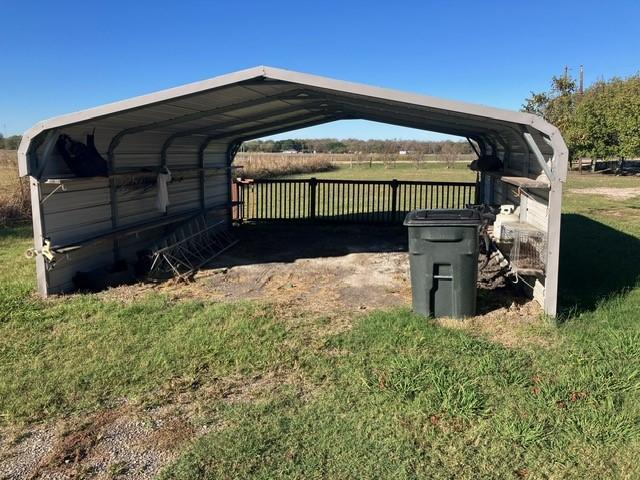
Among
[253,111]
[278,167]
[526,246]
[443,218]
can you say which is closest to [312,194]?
[253,111]

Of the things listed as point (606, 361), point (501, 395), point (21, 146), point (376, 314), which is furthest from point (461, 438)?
point (21, 146)

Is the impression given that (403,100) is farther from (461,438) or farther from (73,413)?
(73,413)

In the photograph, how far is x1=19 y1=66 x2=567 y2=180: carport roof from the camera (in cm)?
559

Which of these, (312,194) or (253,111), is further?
(312,194)

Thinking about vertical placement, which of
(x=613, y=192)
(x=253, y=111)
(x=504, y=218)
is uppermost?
(x=253, y=111)

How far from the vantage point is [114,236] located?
727 centimetres

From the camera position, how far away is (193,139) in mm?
10273

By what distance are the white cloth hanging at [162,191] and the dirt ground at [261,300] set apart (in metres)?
1.29

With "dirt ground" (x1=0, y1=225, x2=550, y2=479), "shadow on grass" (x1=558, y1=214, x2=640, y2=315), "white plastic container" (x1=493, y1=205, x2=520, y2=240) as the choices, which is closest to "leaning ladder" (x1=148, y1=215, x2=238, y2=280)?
"dirt ground" (x1=0, y1=225, x2=550, y2=479)

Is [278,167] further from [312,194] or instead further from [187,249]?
[187,249]

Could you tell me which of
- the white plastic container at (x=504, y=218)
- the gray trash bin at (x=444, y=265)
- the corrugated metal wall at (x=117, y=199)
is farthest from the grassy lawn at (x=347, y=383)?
the white plastic container at (x=504, y=218)

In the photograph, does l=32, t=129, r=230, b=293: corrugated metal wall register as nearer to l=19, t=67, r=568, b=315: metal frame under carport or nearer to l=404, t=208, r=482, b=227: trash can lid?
l=19, t=67, r=568, b=315: metal frame under carport

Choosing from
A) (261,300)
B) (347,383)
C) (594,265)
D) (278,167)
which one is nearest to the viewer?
(347,383)

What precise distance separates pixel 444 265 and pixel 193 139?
21.1 feet
